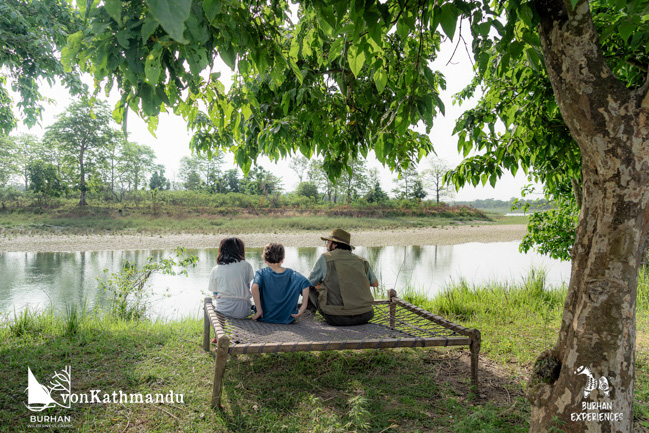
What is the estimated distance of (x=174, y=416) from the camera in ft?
7.95

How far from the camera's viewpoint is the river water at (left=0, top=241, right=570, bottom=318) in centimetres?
738

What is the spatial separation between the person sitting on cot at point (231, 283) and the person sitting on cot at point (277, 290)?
197mm

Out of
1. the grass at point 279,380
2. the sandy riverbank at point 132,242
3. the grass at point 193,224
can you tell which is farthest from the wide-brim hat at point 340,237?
the grass at point 193,224

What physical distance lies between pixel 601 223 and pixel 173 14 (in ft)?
6.57

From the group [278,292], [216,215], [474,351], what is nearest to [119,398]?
[278,292]

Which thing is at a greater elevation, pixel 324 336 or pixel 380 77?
pixel 380 77

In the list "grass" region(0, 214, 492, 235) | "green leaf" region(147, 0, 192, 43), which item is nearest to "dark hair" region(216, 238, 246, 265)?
"green leaf" region(147, 0, 192, 43)

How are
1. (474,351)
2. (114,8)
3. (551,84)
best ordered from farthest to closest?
(474,351) → (551,84) → (114,8)

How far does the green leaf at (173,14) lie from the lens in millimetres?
689

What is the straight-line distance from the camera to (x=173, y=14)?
27.7 inches

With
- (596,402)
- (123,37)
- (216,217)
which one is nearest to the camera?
(123,37)

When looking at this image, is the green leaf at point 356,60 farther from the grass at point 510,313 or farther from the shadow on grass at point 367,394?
the grass at point 510,313

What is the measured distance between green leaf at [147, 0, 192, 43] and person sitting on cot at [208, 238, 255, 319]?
9.55 feet

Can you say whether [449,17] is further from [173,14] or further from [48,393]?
[48,393]
